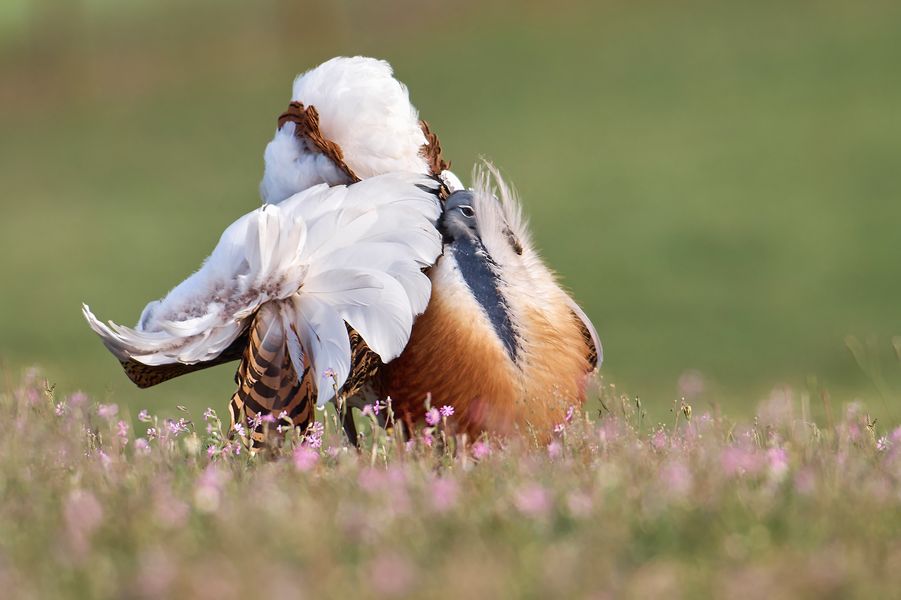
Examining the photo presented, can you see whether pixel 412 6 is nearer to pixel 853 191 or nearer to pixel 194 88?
pixel 194 88

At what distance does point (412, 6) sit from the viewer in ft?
69.5

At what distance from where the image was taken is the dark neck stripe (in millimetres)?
4090

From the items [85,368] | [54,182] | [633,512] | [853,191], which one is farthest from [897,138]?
[633,512]

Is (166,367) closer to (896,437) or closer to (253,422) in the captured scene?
(253,422)

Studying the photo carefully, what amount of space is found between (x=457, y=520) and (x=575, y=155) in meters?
12.4

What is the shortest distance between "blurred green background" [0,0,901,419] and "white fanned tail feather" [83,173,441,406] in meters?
1.47

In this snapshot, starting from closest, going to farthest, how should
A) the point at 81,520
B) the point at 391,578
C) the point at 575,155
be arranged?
the point at 391,578 → the point at 81,520 → the point at 575,155

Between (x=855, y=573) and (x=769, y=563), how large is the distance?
163mm

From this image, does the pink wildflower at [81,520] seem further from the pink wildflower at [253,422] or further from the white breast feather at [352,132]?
the white breast feather at [352,132]

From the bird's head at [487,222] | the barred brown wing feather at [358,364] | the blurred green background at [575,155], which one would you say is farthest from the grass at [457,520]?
the blurred green background at [575,155]

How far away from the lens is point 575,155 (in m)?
15.0

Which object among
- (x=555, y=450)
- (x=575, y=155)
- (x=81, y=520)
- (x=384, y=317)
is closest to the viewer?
(x=81, y=520)

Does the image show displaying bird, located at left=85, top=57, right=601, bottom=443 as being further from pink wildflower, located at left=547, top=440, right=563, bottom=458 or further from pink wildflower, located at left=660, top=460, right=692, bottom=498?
pink wildflower, located at left=660, top=460, right=692, bottom=498

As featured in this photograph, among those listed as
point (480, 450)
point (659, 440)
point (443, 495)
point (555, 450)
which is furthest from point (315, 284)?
point (443, 495)
